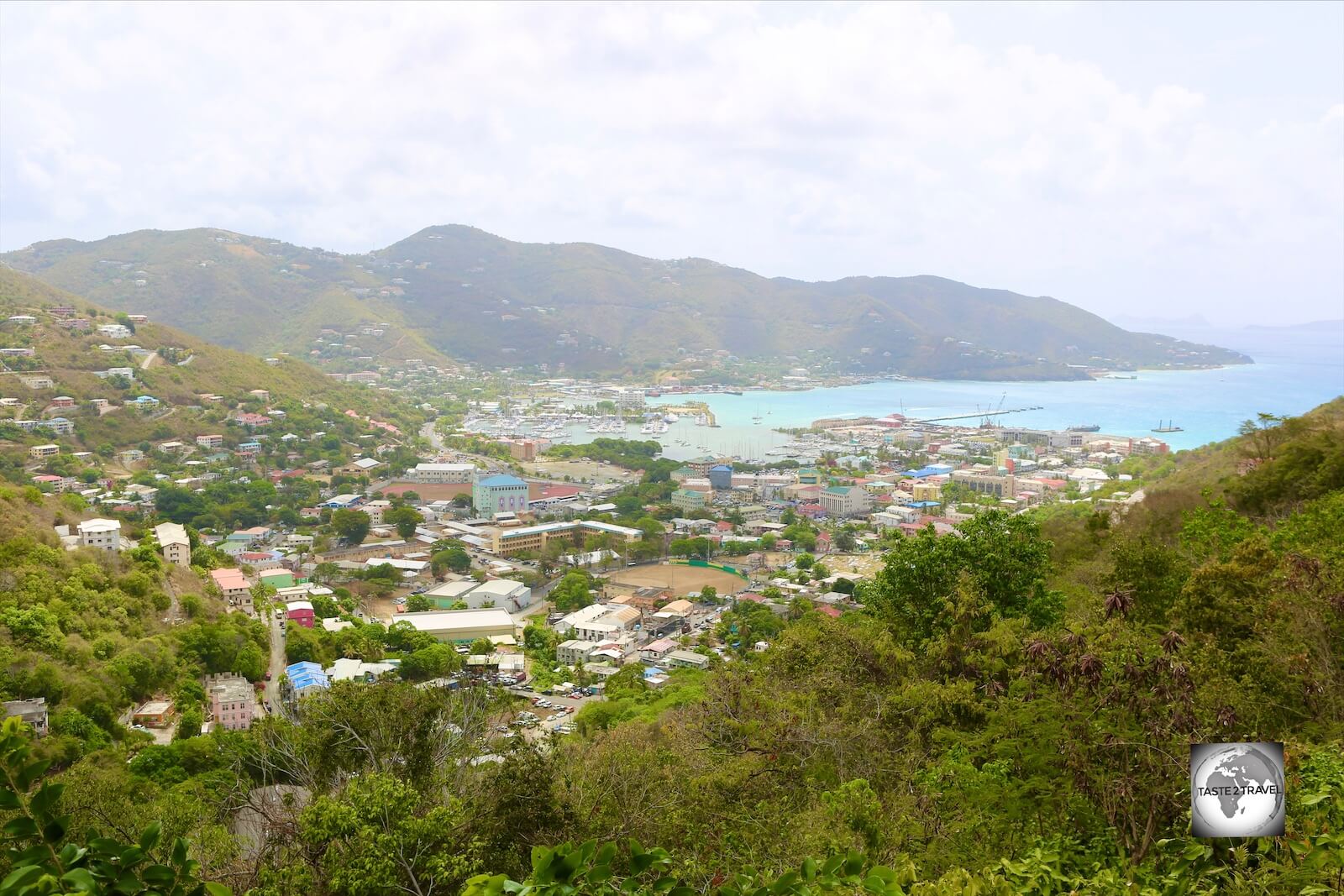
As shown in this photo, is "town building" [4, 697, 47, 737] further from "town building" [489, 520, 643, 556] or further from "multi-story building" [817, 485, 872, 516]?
"multi-story building" [817, 485, 872, 516]

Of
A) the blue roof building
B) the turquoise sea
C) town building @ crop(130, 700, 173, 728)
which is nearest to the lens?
town building @ crop(130, 700, 173, 728)

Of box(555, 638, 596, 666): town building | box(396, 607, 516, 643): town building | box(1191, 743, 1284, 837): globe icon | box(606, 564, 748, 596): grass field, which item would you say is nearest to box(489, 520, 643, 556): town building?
box(606, 564, 748, 596): grass field

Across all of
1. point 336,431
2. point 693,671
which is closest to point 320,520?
point 336,431

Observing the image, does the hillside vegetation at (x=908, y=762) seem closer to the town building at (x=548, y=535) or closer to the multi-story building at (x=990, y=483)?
the town building at (x=548, y=535)

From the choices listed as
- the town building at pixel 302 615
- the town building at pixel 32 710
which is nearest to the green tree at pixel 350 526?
the town building at pixel 302 615

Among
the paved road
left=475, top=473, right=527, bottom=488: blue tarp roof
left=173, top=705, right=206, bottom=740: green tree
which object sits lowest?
the paved road

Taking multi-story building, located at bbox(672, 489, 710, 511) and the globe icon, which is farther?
multi-story building, located at bbox(672, 489, 710, 511)
